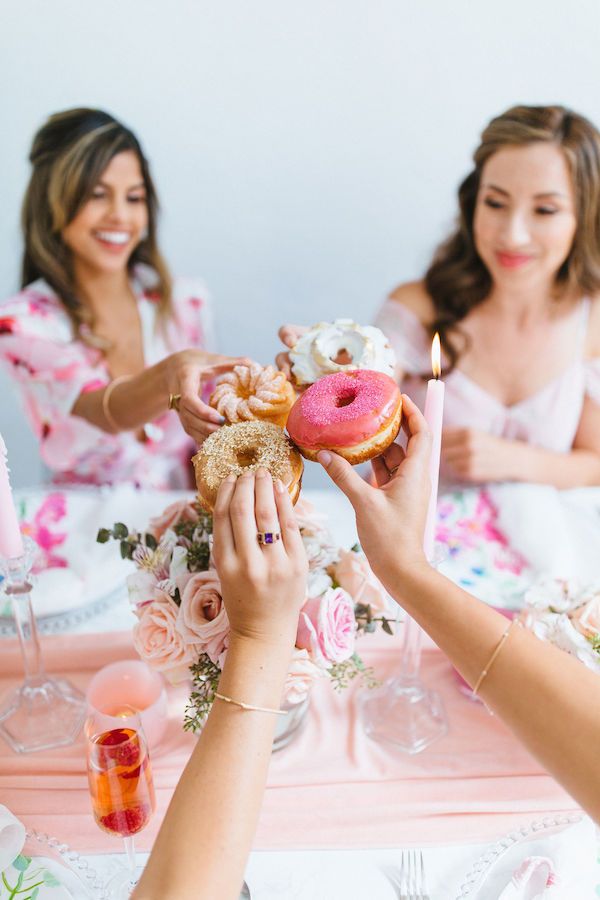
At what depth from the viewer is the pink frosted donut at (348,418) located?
0.85m

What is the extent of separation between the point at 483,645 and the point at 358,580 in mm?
257

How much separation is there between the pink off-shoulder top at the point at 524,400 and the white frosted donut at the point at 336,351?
938mm

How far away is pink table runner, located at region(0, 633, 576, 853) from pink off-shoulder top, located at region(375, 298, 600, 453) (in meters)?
1.02

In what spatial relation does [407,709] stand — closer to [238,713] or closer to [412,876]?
[412,876]

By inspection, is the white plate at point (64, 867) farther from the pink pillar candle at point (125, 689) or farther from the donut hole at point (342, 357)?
the donut hole at point (342, 357)

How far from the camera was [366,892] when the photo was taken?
89 centimetres

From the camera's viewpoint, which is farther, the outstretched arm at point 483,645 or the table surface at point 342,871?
the table surface at point 342,871

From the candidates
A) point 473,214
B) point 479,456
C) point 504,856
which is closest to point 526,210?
point 473,214

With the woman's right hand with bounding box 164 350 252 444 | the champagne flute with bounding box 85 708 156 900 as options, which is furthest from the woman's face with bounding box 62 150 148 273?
the champagne flute with bounding box 85 708 156 900

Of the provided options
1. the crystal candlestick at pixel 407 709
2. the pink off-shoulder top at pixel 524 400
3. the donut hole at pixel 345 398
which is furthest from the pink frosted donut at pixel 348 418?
the pink off-shoulder top at pixel 524 400

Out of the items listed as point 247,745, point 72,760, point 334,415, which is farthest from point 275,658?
point 72,760

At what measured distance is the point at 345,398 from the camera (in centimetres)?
93

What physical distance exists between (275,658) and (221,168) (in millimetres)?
1543

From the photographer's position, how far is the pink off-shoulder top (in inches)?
78.4
